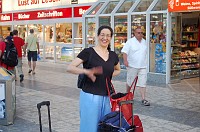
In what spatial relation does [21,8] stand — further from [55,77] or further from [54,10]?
[55,77]

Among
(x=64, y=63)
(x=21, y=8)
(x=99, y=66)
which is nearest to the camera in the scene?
(x=99, y=66)

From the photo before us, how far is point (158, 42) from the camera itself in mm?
11266

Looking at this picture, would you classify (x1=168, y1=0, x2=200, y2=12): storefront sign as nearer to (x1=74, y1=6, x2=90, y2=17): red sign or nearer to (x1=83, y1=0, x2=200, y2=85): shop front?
(x1=83, y1=0, x2=200, y2=85): shop front

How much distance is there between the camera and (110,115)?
367 cm

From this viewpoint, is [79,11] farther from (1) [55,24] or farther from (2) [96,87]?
(2) [96,87]

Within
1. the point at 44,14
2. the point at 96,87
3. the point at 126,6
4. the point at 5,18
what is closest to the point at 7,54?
the point at 96,87

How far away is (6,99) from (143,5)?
714cm

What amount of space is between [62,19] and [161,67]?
25.7ft

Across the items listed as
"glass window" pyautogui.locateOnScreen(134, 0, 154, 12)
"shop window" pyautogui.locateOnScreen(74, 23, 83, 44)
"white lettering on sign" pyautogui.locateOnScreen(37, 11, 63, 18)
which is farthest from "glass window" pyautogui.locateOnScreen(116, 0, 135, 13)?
"white lettering on sign" pyautogui.locateOnScreen(37, 11, 63, 18)

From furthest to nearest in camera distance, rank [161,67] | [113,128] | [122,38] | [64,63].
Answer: [64,63]
[122,38]
[161,67]
[113,128]

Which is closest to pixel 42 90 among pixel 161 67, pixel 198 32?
pixel 161 67

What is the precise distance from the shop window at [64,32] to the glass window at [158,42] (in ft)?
22.3

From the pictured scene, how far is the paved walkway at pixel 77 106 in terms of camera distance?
6297 millimetres

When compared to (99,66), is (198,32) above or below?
above
